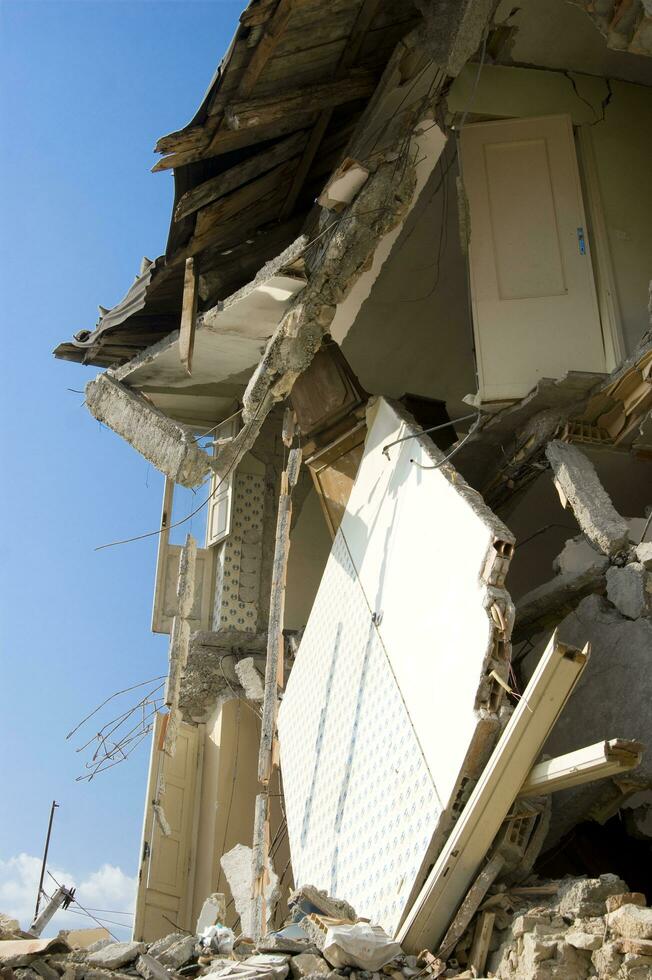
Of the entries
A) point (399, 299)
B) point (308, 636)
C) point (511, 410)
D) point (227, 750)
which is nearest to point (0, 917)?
point (308, 636)

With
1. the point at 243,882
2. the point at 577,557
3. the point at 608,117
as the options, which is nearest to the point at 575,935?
the point at 577,557

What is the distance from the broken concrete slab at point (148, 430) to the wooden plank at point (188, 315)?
677 millimetres

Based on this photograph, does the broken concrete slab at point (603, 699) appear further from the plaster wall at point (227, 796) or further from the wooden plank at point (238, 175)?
the wooden plank at point (238, 175)

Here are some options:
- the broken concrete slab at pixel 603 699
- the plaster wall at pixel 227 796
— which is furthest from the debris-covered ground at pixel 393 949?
the plaster wall at pixel 227 796

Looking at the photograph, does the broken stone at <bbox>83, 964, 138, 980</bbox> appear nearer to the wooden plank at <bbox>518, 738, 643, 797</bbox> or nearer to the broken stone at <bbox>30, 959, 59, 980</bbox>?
the broken stone at <bbox>30, 959, 59, 980</bbox>

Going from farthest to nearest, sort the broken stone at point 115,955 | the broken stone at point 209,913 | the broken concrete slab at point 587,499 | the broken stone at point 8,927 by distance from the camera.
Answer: the broken stone at point 209,913, the broken concrete slab at point 587,499, the broken stone at point 8,927, the broken stone at point 115,955

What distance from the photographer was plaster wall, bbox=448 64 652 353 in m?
9.85

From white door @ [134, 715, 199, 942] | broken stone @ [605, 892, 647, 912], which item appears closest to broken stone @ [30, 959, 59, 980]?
broken stone @ [605, 892, 647, 912]

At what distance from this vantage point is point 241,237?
419 inches

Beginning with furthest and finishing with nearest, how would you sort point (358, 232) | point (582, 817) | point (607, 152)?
point (607, 152)
point (358, 232)
point (582, 817)

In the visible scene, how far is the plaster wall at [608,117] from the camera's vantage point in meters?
9.85

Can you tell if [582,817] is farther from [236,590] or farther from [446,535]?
[236,590]

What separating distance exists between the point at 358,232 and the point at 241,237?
6.00ft

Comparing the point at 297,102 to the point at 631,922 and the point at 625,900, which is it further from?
the point at 631,922
